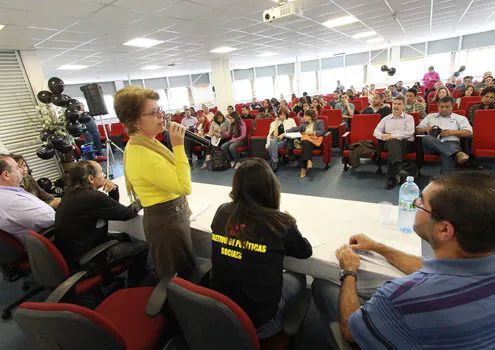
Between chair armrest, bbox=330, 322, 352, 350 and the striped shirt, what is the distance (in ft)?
0.48

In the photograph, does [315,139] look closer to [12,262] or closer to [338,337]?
[338,337]

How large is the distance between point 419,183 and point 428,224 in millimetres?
3437

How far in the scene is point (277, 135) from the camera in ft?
16.4

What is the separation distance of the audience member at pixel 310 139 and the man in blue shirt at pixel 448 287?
3638 millimetres

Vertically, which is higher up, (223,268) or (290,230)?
(290,230)

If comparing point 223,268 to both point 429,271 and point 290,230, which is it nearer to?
point 290,230

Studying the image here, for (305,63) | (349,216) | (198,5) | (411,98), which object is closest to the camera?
(349,216)

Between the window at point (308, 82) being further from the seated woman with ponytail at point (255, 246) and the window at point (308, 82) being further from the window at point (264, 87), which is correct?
the seated woman with ponytail at point (255, 246)

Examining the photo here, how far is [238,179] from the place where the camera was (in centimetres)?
115

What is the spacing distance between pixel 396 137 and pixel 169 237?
11.8 ft

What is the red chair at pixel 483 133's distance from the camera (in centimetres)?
328

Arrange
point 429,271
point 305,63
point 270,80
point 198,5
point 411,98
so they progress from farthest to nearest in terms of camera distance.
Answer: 1. point 270,80
2. point 305,63
3. point 411,98
4. point 198,5
5. point 429,271

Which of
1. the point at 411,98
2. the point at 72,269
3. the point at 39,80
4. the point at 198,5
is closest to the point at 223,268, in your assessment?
the point at 72,269

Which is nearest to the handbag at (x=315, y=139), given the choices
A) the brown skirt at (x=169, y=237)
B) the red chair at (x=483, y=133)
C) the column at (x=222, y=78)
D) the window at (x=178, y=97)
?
the red chair at (x=483, y=133)
